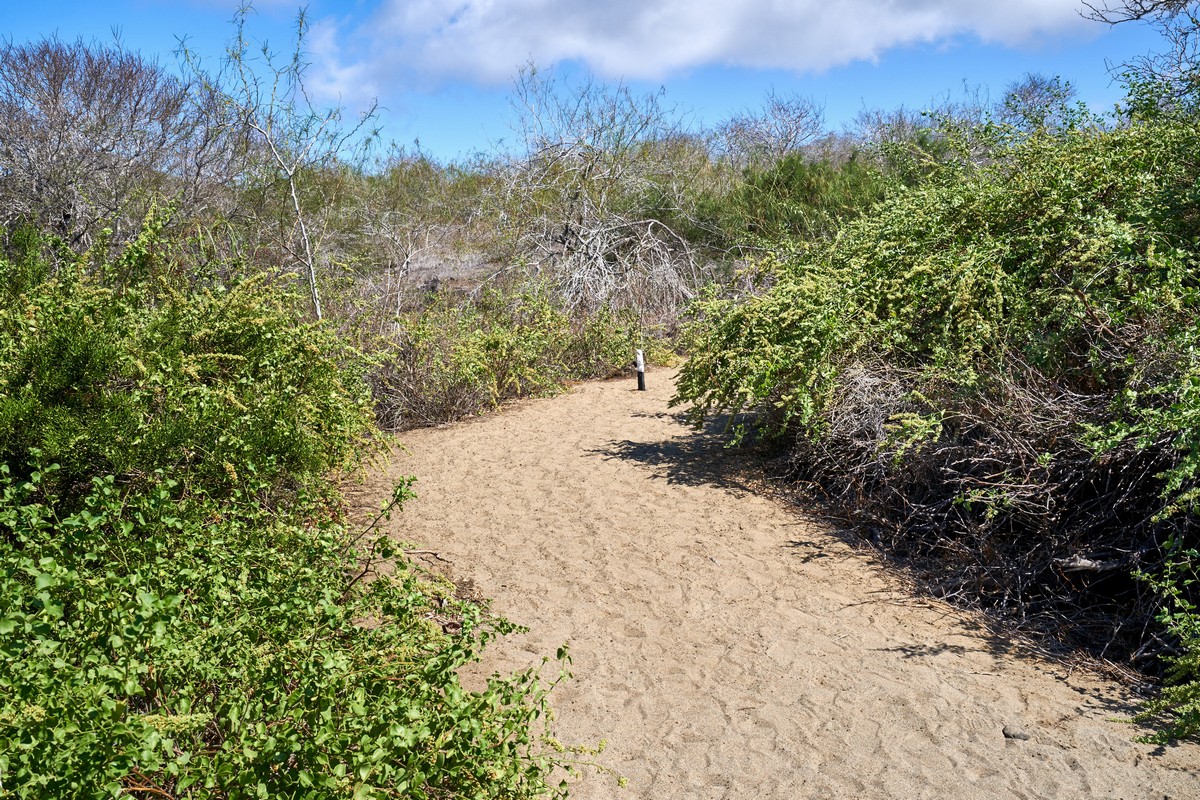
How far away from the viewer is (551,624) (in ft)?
17.1

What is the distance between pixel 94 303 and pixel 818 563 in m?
4.67

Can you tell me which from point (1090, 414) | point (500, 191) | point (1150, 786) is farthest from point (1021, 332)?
point (500, 191)

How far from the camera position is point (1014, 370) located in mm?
5969

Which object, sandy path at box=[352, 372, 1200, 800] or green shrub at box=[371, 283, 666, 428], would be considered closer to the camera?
sandy path at box=[352, 372, 1200, 800]

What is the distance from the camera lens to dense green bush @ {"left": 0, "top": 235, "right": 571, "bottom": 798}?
238 centimetres

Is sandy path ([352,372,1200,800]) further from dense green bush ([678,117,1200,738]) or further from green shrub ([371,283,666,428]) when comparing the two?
green shrub ([371,283,666,428])

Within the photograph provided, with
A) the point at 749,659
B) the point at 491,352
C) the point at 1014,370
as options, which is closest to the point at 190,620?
the point at 749,659

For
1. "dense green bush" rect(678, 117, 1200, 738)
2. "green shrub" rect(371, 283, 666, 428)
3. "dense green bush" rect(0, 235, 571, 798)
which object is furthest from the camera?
"green shrub" rect(371, 283, 666, 428)

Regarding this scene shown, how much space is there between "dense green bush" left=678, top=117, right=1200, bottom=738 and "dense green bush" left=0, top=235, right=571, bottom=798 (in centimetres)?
300

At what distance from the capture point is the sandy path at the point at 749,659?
378cm

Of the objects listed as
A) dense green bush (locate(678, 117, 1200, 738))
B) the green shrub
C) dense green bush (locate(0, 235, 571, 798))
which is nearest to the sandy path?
dense green bush (locate(678, 117, 1200, 738))

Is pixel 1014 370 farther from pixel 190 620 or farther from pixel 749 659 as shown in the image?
pixel 190 620

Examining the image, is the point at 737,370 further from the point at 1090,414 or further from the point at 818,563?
the point at 1090,414

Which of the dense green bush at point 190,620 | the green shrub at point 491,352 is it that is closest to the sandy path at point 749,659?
the dense green bush at point 190,620
